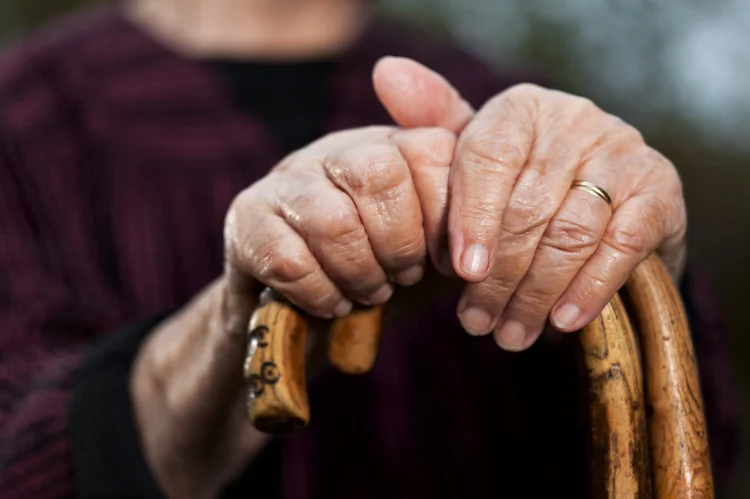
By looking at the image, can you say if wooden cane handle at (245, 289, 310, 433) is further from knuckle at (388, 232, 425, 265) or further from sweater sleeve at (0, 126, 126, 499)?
sweater sleeve at (0, 126, 126, 499)

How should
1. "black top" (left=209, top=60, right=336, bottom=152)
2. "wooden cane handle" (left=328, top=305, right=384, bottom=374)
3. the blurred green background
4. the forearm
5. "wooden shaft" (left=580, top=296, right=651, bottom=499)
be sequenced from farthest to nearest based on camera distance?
the blurred green background, "black top" (left=209, top=60, right=336, bottom=152), the forearm, "wooden cane handle" (left=328, top=305, right=384, bottom=374), "wooden shaft" (left=580, top=296, right=651, bottom=499)

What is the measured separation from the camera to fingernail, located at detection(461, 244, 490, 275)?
59 cm

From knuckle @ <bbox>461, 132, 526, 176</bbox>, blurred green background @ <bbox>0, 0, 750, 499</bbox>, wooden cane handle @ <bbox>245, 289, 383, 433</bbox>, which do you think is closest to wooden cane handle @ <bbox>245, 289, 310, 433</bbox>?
wooden cane handle @ <bbox>245, 289, 383, 433</bbox>

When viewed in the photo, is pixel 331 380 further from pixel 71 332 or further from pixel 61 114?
pixel 61 114

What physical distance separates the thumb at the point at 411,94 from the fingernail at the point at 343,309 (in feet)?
0.60

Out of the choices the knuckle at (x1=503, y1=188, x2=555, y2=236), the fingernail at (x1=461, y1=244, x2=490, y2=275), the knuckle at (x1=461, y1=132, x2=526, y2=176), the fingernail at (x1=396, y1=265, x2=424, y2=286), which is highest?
the knuckle at (x1=461, y1=132, x2=526, y2=176)

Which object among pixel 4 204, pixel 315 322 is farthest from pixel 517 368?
pixel 4 204

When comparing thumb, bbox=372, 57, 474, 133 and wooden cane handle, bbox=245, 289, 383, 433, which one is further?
thumb, bbox=372, 57, 474, 133

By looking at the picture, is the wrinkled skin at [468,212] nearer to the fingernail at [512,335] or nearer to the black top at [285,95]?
the fingernail at [512,335]

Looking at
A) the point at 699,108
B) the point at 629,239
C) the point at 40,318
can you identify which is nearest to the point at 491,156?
the point at 629,239

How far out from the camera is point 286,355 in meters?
0.62

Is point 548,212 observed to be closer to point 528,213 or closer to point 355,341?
point 528,213

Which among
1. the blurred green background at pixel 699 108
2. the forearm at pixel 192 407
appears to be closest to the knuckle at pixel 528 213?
the forearm at pixel 192 407

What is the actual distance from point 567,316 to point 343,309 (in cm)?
20
